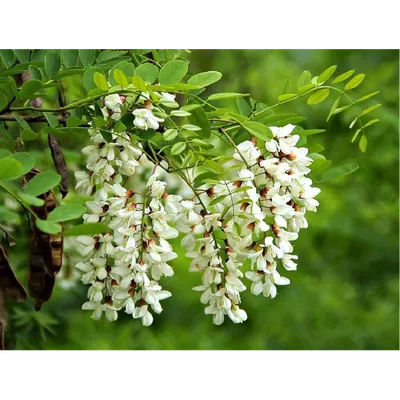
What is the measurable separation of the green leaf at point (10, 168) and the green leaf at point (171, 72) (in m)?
0.20

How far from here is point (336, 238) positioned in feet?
7.43

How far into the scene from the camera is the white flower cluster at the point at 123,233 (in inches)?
29.6

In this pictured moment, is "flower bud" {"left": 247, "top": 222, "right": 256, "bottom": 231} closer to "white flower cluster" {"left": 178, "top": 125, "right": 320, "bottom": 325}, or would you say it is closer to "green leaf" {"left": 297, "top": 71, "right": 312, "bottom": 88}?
"white flower cluster" {"left": 178, "top": 125, "right": 320, "bottom": 325}

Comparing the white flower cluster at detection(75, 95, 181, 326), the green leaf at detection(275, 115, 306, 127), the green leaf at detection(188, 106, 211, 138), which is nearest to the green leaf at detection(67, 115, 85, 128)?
the white flower cluster at detection(75, 95, 181, 326)

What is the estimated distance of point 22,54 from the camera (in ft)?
3.02

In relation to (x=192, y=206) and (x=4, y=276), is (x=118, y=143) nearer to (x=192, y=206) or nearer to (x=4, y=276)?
(x=192, y=206)

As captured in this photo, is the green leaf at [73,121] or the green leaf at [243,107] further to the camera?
the green leaf at [243,107]

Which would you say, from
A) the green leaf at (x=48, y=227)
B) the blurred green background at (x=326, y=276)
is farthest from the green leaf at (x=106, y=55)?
the blurred green background at (x=326, y=276)

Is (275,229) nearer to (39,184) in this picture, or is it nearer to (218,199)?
(218,199)

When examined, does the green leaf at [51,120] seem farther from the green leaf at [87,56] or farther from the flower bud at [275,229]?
the flower bud at [275,229]

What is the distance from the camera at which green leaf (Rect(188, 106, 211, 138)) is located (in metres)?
0.78

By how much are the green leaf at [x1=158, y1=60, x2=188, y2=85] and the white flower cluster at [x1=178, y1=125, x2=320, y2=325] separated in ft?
0.32

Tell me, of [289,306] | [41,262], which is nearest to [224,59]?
[289,306]

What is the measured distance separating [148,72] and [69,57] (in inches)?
7.0
